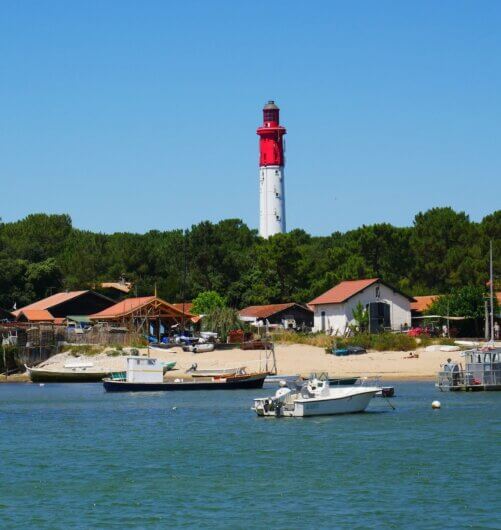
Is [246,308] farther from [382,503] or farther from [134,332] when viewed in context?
[382,503]

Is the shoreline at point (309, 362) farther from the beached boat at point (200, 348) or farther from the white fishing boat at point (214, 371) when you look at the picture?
the white fishing boat at point (214, 371)

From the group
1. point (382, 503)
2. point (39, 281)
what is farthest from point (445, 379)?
point (39, 281)

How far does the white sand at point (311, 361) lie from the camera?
268ft

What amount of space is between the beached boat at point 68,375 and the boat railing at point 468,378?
2890 centimetres

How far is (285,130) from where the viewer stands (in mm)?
131125

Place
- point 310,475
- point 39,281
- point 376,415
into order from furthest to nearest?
1. point 39,281
2. point 376,415
3. point 310,475

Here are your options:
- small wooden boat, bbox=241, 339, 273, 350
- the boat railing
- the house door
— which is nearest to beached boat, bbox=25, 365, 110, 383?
small wooden boat, bbox=241, 339, 273, 350

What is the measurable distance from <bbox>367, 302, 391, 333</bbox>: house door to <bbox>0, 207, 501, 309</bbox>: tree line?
32.0 feet

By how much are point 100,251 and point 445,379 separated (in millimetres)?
75298

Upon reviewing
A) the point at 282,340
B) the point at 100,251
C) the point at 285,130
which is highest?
the point at 285,130

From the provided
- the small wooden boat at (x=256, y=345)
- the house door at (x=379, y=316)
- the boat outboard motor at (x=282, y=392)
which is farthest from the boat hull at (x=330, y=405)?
the house door at (x=379, y=316)

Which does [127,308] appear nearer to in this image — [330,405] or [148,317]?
[148,317]

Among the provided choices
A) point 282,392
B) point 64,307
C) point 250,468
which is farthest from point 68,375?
point 250,468

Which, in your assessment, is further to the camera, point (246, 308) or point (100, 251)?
point (100, 251)
